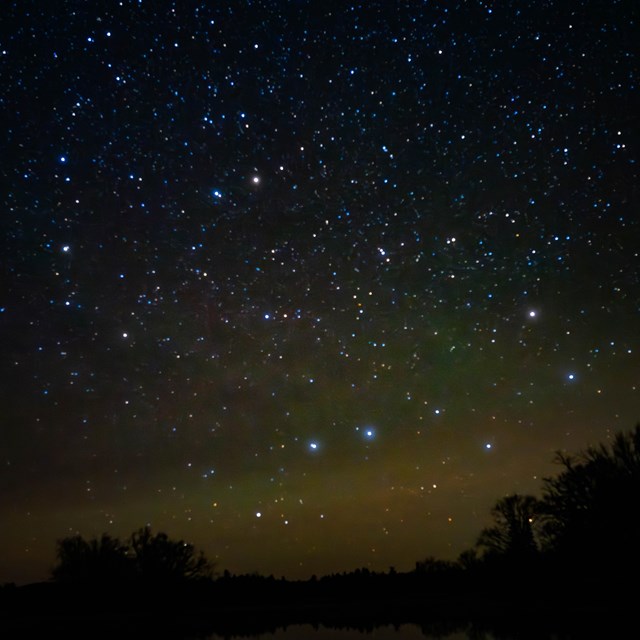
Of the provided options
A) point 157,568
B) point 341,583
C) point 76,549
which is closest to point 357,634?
point 157,568

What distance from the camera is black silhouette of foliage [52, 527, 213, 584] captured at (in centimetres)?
2712

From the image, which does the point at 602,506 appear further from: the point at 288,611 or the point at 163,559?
the point at 163,559

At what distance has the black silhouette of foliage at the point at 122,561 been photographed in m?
27.1

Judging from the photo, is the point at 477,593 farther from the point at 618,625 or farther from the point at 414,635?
the point at 618,625

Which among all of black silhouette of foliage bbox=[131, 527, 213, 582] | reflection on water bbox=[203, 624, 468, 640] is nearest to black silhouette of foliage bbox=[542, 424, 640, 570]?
reflection on water bbox=[203, 624, 468, 640]

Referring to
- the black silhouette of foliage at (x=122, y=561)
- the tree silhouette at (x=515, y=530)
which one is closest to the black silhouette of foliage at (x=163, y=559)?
the black silhouette of foliage at (x=122, y=561)

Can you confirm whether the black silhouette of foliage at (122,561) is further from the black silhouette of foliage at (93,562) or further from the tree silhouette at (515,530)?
the tree silhouette at (515,530)

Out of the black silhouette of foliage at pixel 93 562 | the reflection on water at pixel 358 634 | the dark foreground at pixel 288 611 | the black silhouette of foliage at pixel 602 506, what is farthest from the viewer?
the black silhouette of foliage at pixel 93 562

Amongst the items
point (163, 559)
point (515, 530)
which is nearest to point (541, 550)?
point (515, 530)

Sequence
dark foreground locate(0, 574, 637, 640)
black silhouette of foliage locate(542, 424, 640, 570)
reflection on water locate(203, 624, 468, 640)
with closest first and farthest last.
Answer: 1. reflection on water locate(203, 624, 468, 640)
2. dark foreground locate(0, 574, 637, 640)
3. black silhouette of foliage locate(542, 424, 640, 570)

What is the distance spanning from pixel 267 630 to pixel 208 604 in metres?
12.6

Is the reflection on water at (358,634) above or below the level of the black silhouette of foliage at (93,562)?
below

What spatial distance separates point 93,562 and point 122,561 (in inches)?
52.2

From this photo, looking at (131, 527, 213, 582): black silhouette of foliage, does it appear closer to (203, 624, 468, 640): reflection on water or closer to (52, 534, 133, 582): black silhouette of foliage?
(52, 534, 133, 582): black silhouette of foliage
